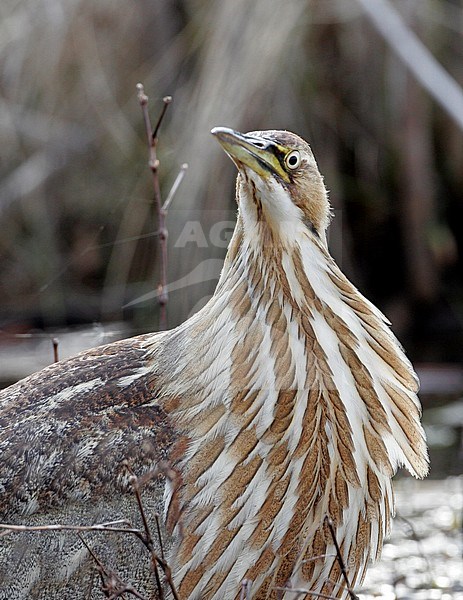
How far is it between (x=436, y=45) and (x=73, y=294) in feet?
9.07

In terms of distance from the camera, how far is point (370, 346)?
10.1 ft

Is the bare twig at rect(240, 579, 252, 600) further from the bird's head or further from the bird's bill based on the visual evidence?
the bird's bill

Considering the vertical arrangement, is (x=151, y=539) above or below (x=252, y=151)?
below

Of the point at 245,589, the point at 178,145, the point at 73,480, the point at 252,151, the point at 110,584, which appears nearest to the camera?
the point at 110,584

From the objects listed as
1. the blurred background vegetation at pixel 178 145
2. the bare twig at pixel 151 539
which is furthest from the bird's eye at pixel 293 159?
the blurred background vegetation at pixel 178 145

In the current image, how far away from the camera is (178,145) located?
6.52 meters

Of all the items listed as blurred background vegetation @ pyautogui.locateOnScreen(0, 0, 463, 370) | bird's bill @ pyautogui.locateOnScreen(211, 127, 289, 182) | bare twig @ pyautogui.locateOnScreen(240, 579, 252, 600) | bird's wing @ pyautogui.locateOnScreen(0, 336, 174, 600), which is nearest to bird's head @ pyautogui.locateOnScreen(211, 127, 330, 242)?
bird's bill @ pyautogui.locateOnScreen(211, 127, 289, 182)

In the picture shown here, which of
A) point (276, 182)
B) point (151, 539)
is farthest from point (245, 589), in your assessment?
point (276, 182)

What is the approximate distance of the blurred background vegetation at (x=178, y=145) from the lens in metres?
6.77

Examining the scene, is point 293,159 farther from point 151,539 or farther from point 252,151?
point 151,539

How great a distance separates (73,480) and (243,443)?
441 mm

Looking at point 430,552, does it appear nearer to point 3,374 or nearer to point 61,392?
point 61,392

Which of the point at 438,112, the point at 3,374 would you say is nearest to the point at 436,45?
the point at 438,112

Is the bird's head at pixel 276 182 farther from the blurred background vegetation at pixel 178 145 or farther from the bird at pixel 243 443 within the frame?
the blurred background vegetation at pixel 178 145
